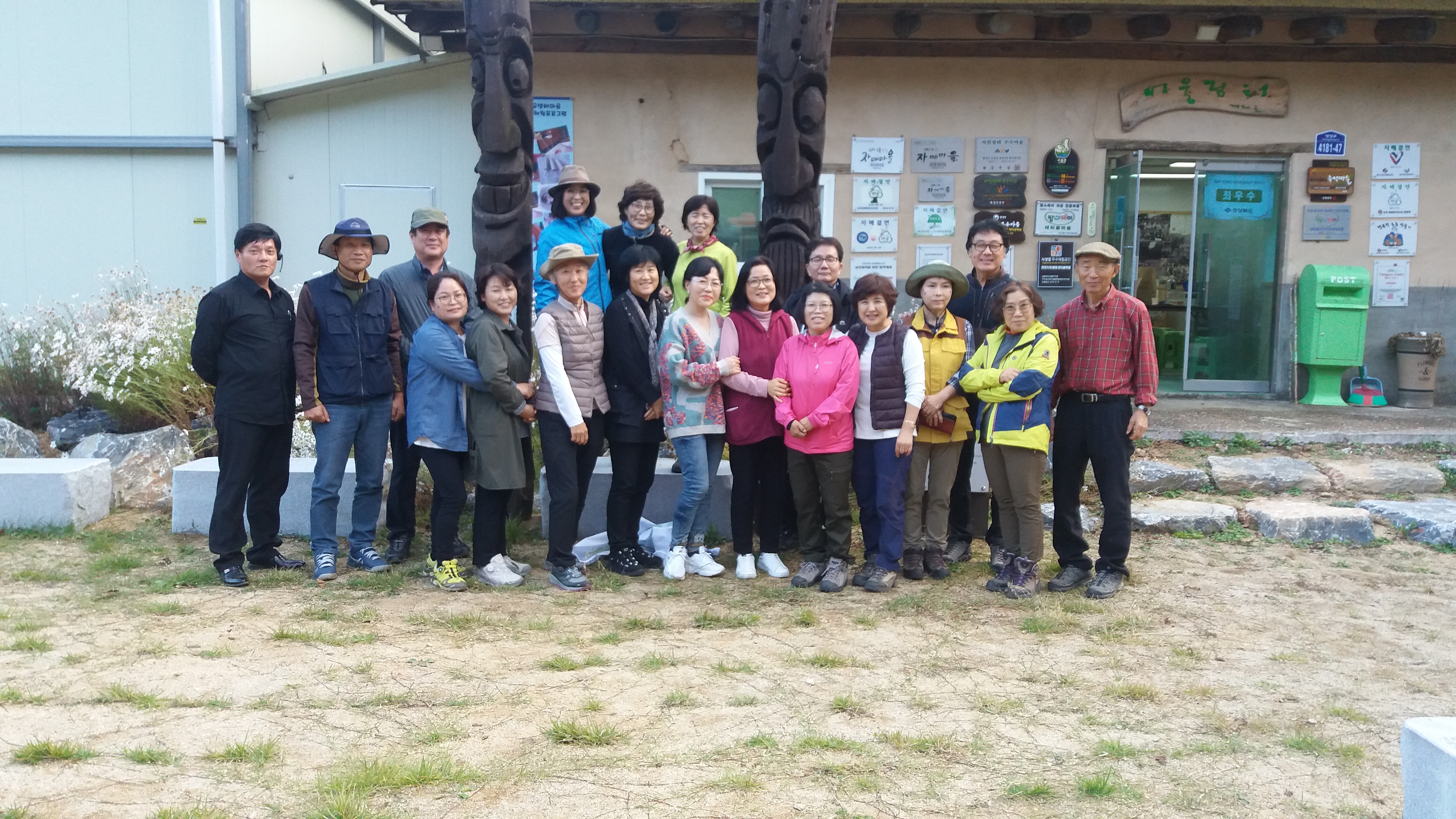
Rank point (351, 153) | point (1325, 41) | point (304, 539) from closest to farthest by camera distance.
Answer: point (304, 539) < point (1325, 41) < point (351, 153)

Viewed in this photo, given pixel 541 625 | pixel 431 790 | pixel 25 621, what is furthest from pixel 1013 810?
pixel 25 621

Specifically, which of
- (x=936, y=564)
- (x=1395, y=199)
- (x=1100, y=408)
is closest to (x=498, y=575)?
(x=936, y=564)

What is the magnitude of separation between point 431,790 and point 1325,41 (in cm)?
919

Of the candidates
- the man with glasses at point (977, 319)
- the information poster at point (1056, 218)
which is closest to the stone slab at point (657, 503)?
the man with glasses at point (977, 319)

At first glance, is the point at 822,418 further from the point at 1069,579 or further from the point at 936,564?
the point at 1069,579

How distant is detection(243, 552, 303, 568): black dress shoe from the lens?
5391 millimetres

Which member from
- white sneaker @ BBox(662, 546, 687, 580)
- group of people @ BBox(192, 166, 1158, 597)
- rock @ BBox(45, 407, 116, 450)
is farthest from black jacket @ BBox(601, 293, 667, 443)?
rock @ BBox(45, 407, 116, 450)

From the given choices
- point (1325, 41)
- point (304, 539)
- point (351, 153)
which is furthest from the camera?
point (351, 153)

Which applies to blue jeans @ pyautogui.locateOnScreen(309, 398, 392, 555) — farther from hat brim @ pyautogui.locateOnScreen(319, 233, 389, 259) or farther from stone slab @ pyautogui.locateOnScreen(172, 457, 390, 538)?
hat brim @ pyautogui.locateOnScreen(319, 233, 389, 259)

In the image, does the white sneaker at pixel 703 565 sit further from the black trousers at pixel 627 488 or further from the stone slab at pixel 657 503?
the stone slab at pixel 657 503

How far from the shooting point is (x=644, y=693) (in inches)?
147

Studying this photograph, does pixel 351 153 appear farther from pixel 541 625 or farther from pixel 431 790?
pixel 431 790

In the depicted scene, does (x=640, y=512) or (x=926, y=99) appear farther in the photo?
(x=926, y=99)

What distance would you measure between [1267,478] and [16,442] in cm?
811
